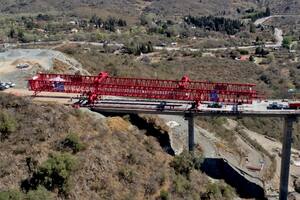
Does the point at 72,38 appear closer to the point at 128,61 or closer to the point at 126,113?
the point at 128,61

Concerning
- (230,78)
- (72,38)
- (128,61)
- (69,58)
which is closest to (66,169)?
(69,58)

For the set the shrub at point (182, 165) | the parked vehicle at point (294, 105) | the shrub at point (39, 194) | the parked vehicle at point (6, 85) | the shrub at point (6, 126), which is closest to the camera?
the shrub at point (39, 194)

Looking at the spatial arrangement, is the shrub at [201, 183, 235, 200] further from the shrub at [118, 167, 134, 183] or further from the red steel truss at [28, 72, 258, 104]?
the red steel truss at [28, 72, 258, 104]

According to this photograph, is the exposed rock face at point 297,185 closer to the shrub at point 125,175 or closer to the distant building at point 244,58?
the shrub at point 125,175

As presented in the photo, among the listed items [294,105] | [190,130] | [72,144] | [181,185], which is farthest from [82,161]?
[294,105]

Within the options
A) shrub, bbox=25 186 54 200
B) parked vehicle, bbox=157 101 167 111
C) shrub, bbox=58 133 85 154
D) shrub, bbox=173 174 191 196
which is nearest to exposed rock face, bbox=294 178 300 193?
parked vehicle, bbox=157 101 167 111

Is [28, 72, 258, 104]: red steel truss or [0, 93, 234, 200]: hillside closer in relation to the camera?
[0, 93, 234, 200]: hillside

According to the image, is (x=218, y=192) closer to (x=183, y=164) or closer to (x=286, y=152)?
(x=183, y=164)

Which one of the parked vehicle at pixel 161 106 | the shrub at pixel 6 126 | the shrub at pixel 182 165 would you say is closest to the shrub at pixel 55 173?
the shrub at pixel 6 126
